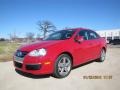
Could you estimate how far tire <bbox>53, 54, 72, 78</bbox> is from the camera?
458 cm

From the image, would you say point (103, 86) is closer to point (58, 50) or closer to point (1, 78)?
point (58, 50)

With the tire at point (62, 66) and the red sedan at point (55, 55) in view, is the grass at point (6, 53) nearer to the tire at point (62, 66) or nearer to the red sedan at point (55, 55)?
the red sedan at point (55, 55)

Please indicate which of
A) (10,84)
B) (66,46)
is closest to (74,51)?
(66,46)

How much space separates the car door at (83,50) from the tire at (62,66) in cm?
42

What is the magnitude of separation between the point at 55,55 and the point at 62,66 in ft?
1.72

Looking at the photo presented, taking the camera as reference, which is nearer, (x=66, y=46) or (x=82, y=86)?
(x=82, y=86)

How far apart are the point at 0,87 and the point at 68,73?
2114 mm

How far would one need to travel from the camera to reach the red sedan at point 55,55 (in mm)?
4375

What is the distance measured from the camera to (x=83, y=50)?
558cm

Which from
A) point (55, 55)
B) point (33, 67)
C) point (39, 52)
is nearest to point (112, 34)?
point (55, 55)

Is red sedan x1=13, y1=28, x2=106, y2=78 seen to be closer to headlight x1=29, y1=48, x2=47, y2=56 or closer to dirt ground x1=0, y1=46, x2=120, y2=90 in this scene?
headlight x1=29, y1=48, x2=47, y2=56

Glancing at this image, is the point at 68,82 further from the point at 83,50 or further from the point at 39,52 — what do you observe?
the point at 83,50

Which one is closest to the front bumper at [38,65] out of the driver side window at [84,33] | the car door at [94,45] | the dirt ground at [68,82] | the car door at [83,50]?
the dirt ground at [68,82]

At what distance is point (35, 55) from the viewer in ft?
14.5
